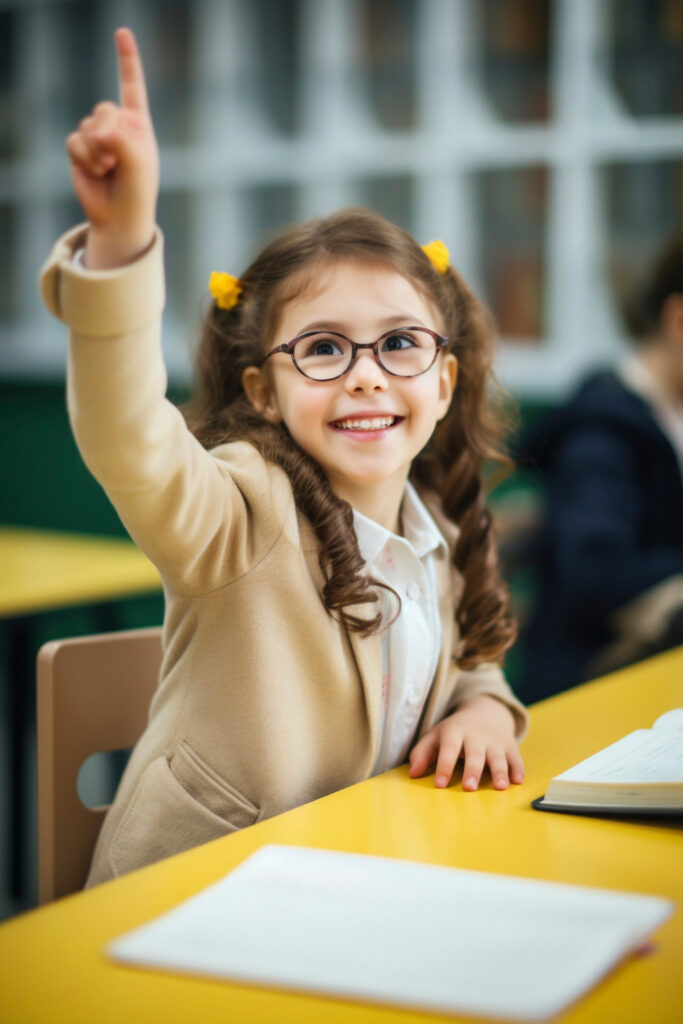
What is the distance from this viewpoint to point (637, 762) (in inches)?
41.1

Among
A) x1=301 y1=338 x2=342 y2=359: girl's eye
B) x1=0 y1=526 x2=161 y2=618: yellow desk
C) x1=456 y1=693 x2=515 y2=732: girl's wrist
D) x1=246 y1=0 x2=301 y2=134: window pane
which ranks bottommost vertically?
x1=456 y1=693 x2=515 y2=732: girl's wrist

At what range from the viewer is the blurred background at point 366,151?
3.34m

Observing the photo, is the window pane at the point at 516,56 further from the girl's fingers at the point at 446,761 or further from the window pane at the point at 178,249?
the girl's fingers at the point at 446,761

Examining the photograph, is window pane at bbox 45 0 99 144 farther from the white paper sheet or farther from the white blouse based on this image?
the white paper sheet

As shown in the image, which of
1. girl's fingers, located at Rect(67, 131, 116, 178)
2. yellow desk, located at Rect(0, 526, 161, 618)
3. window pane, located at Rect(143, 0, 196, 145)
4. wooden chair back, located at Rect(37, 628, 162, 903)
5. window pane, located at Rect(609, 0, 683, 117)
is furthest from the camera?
window pane, located at Rect(143, 0, 196, 145)

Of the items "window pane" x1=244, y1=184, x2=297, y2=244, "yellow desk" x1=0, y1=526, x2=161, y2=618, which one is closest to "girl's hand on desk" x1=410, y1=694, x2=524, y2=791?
"yellow desk" x1=0, y1=526, x2=161, y2=618

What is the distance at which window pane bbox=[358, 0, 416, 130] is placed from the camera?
3.68m

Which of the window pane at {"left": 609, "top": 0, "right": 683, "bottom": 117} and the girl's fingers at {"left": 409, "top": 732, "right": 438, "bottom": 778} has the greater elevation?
the window pane at {"left": 609, "top": 0, "right": 683, "bottom": 117}

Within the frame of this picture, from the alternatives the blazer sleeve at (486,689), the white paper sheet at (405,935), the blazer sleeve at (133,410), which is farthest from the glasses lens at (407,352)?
the white paper sheet at (405,935)

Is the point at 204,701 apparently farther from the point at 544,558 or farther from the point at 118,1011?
the point at 544,558

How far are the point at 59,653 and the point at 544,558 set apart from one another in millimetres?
1399

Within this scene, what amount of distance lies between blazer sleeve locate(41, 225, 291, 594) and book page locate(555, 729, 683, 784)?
0.38m

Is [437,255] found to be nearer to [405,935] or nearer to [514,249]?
[405,935]

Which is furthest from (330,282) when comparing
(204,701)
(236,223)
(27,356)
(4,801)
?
(27,356)
